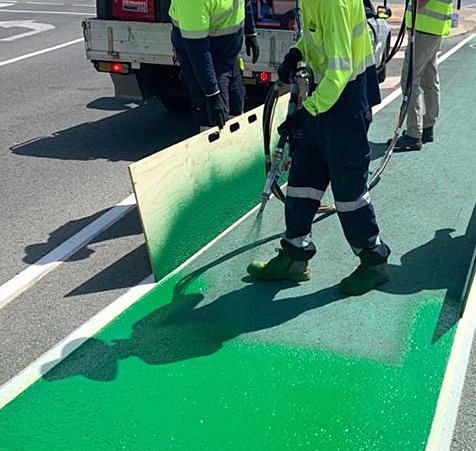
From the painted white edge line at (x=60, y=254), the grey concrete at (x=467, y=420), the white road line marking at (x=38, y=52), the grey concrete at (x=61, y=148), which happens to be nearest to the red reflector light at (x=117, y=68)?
the grey concrete at (x=61, y=148)

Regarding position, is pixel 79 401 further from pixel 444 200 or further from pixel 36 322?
pixel 444 200

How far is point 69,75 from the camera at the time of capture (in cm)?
1203

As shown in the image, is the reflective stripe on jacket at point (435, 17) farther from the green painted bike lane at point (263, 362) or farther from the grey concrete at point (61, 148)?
the grey concrete at point (61, 148)

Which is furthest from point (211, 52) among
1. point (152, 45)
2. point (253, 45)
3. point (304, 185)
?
point (152, 45)

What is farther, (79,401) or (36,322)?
(36,322)

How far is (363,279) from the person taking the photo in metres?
4.92

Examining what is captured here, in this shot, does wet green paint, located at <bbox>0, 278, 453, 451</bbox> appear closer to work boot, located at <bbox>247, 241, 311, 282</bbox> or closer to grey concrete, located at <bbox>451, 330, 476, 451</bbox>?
grey concrete, located at <bbox>451, 330, 476, 451</bbox>

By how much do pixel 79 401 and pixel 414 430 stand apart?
161cm

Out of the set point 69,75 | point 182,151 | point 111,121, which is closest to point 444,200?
point 182,151

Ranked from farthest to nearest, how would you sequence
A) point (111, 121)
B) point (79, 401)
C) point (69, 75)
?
1. point (69, 75)
2. point (111, 121)
3. point (79, 401)

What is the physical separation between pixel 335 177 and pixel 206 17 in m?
1.61

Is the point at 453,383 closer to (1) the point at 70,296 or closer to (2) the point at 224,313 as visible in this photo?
(2) the point at 224,313

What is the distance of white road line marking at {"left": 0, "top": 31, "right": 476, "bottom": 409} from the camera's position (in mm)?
4066

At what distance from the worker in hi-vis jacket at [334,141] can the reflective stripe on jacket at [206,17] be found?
91cm
